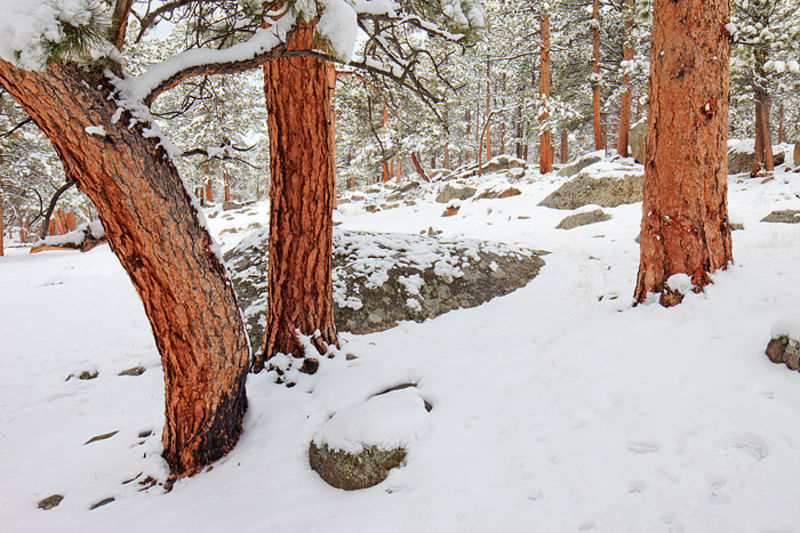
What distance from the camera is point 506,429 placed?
7.62 ft

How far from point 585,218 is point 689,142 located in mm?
7431

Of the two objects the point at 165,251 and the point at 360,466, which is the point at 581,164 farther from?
the point at 165,251

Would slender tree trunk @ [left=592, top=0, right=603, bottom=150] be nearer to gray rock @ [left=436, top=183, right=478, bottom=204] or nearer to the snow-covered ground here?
gray rock @ [left=436, top=183, right=478, bottom=204]

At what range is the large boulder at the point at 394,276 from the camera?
15.4 ft

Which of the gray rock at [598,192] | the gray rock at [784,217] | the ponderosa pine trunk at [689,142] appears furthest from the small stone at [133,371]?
the gray rock at [598,192]

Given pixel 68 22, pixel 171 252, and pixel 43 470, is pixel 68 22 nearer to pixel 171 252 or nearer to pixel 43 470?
pixel 171 252

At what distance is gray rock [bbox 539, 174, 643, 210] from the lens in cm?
1121

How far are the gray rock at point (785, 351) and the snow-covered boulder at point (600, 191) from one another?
1023 centimetres

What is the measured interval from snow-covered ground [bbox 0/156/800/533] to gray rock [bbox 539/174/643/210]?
716 centimetres

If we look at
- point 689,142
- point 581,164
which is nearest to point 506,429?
point 689,142

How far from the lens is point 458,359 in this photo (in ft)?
11.3

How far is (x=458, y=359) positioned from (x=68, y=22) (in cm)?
326

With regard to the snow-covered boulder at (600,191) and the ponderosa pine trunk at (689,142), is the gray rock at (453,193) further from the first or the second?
the ponderosa pine trunk at (689,142)

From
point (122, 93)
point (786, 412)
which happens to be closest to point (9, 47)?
point (122, 93)
